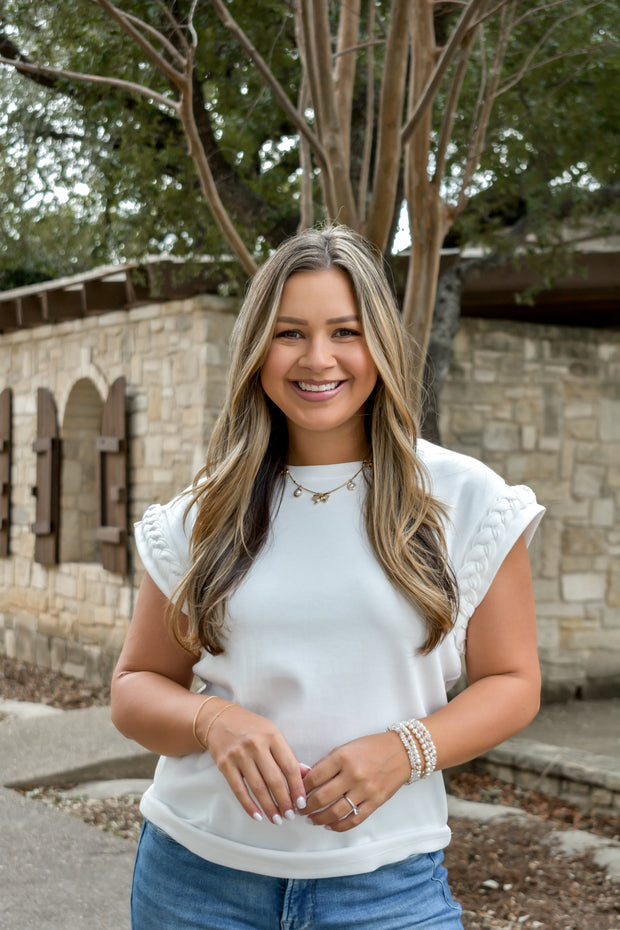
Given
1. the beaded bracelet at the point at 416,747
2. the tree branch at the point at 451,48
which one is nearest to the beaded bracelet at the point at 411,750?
the beaded bracelet at the point at 416,747

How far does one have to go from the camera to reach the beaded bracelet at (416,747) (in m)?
1.20

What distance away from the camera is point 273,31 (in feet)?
16.0

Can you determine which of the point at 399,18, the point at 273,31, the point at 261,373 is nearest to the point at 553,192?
the point at 273,31

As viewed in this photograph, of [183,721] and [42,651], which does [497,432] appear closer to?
[42,651]

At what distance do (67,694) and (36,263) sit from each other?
18.6ft

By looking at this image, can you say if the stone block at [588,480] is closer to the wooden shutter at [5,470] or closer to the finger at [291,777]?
the wooden shutter at [5,470]

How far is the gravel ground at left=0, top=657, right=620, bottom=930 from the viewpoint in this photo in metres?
3.53

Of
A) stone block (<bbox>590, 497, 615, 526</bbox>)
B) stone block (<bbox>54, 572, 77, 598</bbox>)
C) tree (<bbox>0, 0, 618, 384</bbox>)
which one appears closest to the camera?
tree (<bbox>0, 0, 618, 384</bbox>)

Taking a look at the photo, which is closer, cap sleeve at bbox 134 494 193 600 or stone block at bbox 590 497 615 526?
cap sleeve at bbox 134 494 193 600

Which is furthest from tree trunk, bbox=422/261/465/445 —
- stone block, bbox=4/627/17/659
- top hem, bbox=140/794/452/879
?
stone block, bbox=4/627/17/659

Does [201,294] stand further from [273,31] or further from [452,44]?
[452,44]

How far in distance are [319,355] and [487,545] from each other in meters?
0.33

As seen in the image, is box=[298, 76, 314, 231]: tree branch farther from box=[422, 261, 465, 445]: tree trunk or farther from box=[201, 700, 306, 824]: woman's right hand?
box=[201, 700, 306, 824]: woman's right hand

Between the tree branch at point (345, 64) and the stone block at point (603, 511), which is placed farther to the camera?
the stone block at point (603, 511)
